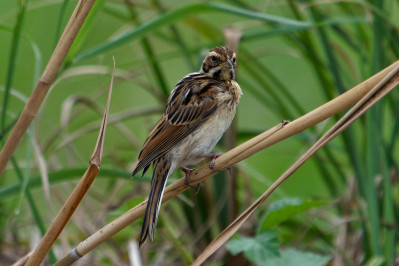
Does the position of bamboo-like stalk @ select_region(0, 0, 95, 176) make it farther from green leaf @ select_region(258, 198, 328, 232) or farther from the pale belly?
green leaf @ select_region(258, 198, 328, 232)

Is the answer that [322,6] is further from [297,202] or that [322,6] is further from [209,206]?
[297,202]

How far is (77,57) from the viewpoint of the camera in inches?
120

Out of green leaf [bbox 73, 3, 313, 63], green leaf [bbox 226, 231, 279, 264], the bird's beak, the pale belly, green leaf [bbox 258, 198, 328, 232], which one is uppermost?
green leaf [bbox 73, 3, 313, 63]

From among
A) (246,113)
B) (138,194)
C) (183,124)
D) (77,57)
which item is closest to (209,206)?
(138,194)

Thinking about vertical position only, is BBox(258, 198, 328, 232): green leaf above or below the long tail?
below

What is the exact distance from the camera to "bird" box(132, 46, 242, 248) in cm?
314

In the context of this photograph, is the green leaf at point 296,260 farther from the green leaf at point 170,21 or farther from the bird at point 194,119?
the green leaf at point 170,21

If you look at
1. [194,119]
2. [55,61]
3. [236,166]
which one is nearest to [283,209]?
[194,119]

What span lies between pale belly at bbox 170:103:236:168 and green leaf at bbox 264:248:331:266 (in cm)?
57

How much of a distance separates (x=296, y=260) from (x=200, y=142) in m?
0.68

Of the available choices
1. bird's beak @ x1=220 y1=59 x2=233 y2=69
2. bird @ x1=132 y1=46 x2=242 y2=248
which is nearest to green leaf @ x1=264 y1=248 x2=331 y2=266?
bird @ x1=132 y1=46 x2=242 y2=248

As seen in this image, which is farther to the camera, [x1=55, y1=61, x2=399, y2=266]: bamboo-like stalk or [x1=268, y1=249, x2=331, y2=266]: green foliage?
[x1=268, y1=249, x2=331, y2=266]: green foliage

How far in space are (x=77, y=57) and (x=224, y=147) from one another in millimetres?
1245

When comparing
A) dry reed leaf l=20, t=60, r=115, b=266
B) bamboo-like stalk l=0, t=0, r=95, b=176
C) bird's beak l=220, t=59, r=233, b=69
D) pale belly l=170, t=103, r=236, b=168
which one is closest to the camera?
dry reed leaf l=20, t=60, r=115, b=266
